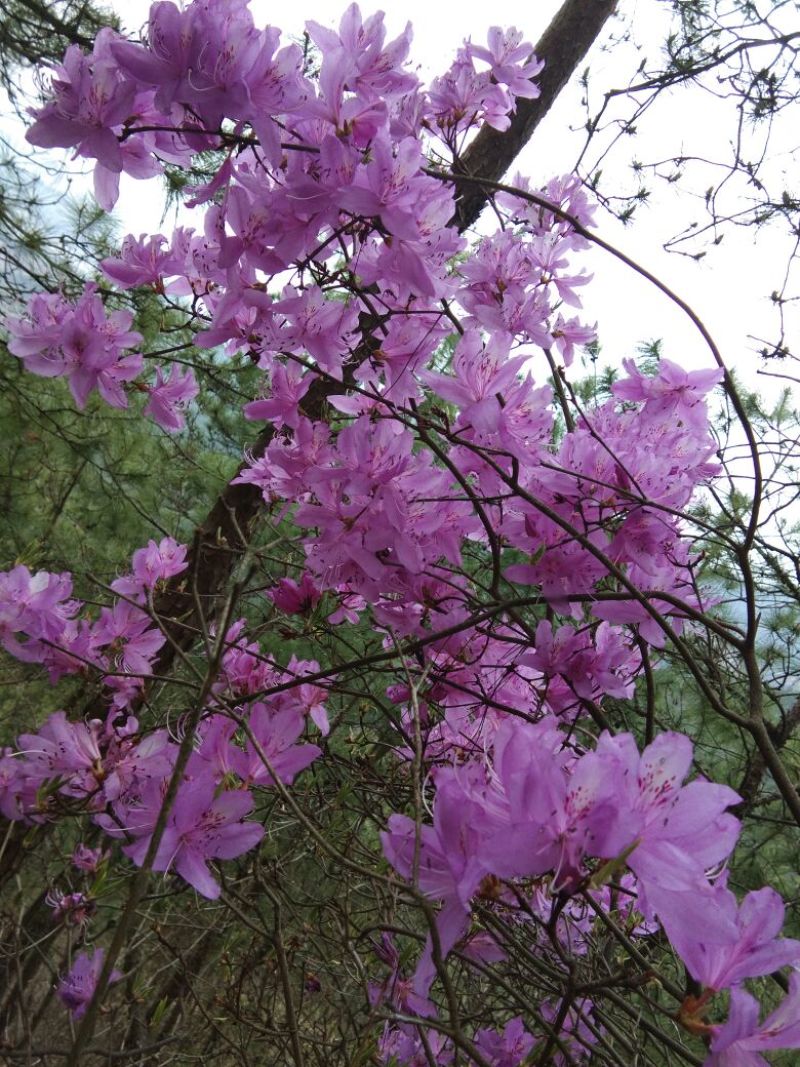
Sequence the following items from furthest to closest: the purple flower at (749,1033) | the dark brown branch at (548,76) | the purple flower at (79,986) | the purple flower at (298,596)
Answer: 1. the dark brown branch at (548,76)
2. the purple flower at (79,986)
3. the purple flower at (298,596)
4. the purple flower at (749,1033)

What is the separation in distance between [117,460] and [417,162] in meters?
3.58

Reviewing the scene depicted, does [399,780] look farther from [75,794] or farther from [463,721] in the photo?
[75,794]

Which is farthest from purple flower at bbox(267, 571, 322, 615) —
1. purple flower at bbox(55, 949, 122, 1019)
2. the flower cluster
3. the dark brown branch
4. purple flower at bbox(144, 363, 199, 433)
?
the dark brown branch

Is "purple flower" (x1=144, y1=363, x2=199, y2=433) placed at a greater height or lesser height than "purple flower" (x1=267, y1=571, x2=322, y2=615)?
greater

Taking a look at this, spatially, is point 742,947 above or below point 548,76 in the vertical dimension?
below

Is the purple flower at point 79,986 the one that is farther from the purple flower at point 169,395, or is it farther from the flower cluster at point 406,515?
the purple flower at point 169,395

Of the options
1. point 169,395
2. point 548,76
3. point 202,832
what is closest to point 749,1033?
point 202,832

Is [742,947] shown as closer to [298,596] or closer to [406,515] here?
[406,515]

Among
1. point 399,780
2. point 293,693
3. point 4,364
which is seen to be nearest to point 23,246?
point 4,364

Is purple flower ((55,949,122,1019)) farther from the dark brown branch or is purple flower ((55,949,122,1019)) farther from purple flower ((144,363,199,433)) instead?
the dark brown branch

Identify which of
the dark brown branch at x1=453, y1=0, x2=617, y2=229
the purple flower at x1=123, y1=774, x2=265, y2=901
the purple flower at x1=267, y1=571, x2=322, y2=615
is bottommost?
the purple flower at x1=123, y1=774, x2=265, y2=901

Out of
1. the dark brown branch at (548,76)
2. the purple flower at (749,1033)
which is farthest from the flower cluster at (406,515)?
the dark brown branch at (548,76)

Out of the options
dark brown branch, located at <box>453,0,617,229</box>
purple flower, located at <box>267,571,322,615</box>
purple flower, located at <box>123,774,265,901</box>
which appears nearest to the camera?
purple flower, located at <box>123,774,265,901</box>

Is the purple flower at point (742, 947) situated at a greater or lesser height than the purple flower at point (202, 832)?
lesser
